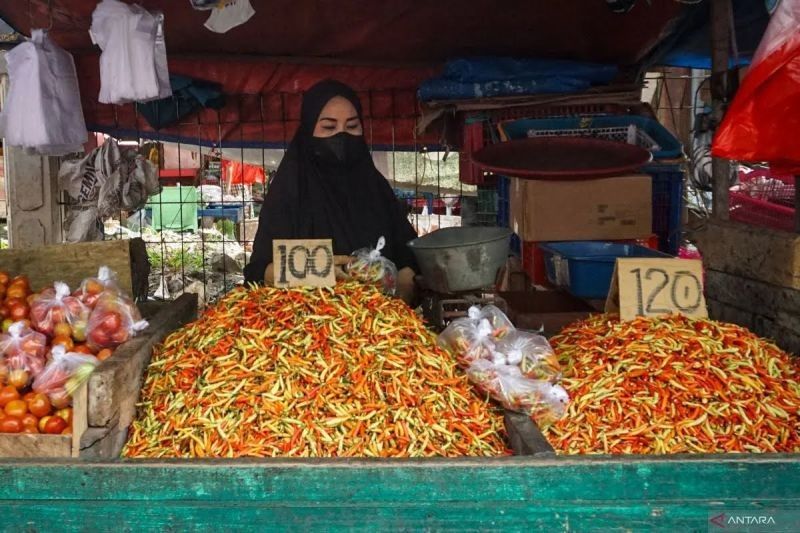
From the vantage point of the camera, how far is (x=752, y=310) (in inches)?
113

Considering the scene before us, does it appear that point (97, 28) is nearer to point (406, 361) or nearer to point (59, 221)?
point (59, 221)

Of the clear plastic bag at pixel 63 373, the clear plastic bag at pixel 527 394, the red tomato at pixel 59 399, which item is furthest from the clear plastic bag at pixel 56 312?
the clear plastic bag at pixel 527 394

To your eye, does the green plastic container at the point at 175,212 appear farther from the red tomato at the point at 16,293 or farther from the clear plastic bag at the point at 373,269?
the clear plastic bag at the point at 373,269

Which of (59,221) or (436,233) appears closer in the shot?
(436,233)

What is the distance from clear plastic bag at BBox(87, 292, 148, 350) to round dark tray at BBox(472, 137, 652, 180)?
2.19 m

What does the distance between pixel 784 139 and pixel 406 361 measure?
1494 mm

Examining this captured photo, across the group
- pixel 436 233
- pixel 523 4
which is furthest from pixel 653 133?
pixel 436 233

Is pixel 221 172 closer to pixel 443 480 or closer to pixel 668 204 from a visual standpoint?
pixel 668 204

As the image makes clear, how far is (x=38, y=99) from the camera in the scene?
15.2ft

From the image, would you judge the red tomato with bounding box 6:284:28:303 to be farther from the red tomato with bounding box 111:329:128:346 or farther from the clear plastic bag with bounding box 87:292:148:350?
the red tomato with bounding box 111:329:128:346

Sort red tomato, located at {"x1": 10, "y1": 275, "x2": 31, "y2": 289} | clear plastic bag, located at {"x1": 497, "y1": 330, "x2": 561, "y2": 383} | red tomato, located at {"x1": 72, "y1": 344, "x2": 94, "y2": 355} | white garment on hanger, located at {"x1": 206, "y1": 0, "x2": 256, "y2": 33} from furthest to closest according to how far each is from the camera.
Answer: white garment on hanger, located at {"x1": 206, "y1": 0, "x2": 256, "y2": 33}, red tomato, located at {"x1": 10, "y1": 275, "x2": 31, "y2": 289}, red tomato, located at {"x1": 72, "y1": 344, "x2": 94, "y2": 355}, clear plastic bag, located at {"x1": 497, "y1": 330, "x2": 561, "y2": 383}

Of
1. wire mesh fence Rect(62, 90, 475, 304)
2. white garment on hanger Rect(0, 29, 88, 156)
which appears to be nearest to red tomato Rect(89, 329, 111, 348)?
wire mesh fence Rect(62, 90, 475, 304)

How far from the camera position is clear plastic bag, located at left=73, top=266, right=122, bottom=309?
106 inches

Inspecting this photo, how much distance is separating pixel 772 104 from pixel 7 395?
2.73 metres
